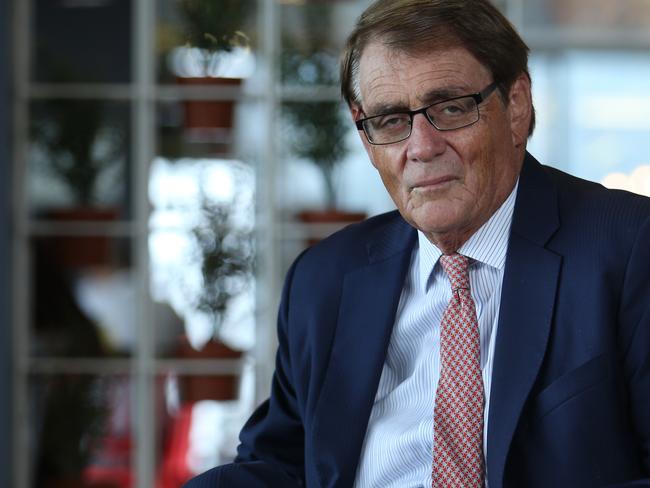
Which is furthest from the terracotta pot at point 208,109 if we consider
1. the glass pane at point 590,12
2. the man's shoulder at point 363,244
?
the man's shoulder at point 363,244

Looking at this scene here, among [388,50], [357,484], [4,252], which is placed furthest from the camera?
[4,252]

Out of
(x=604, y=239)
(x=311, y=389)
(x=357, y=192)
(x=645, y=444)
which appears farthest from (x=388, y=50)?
(x=357, y=192)

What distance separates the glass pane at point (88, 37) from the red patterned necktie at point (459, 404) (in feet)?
8.27

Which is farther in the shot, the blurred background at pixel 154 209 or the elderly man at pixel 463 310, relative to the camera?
the blurred background at pixel 154 209

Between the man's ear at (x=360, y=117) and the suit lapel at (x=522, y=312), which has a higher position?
the man's ear at (x=360, y=117)

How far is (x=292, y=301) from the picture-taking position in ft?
5.49

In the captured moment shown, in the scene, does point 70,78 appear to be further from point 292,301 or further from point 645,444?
point 645,444

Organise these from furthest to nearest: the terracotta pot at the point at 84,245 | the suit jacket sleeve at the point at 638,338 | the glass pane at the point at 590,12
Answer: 1. the glass pane at the point at 590,12
2. the terracotta pot at the point at 84,245
3. the suit jacket sleeve at the point at 638,338

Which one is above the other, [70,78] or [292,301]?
[70,78]

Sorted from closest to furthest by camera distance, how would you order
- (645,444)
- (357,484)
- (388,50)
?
(645,444) < (388,50) < (357,484)

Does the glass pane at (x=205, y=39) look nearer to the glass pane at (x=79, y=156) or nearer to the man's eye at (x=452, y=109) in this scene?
the glass pane at (x=79, y=156)

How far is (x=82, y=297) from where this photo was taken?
3.73m

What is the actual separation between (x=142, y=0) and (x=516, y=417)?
265 cm

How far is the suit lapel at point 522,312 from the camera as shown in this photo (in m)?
1.38
